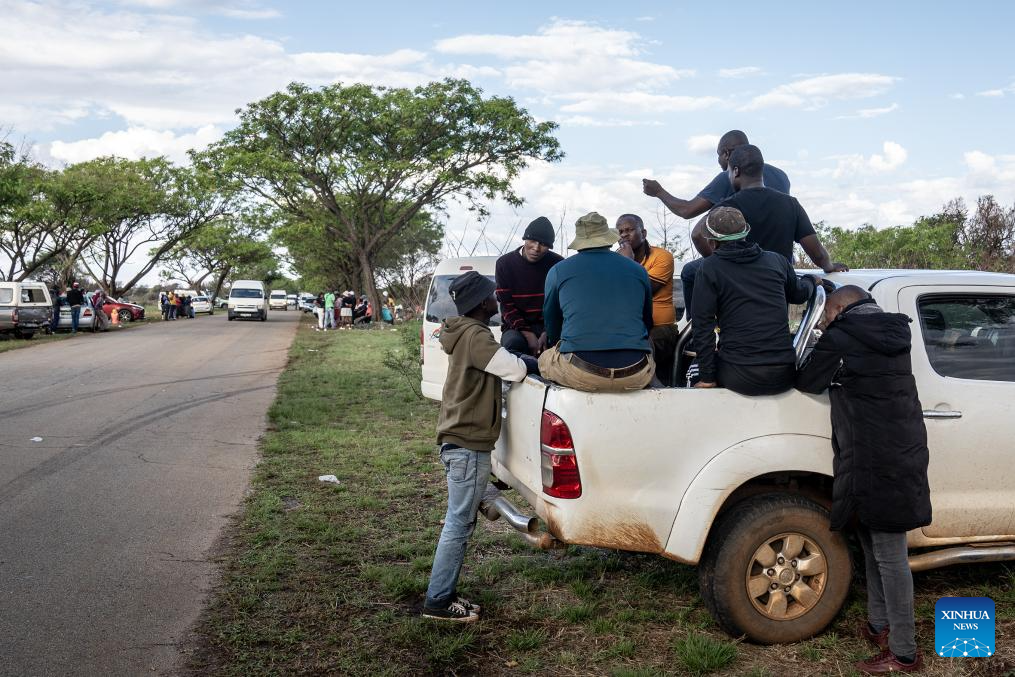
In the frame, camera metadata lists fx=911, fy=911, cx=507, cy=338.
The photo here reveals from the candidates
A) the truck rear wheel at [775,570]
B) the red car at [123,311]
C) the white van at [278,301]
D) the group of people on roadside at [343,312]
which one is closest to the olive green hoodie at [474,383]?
the truck rear wheel at [775,570]

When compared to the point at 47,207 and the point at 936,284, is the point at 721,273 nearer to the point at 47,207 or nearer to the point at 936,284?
the point at 936,284

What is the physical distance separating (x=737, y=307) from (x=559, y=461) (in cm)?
113

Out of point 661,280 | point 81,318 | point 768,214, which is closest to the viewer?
point 768,214

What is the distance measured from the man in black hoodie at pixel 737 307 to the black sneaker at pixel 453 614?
5.18ft

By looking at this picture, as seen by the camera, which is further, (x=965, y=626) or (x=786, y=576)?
(x=786, y=576)

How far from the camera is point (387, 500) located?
6957 mm

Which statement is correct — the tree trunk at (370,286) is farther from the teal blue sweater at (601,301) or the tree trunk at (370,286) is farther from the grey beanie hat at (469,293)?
the teal blue sweater at (601,301)

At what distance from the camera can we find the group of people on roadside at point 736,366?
3.79 metres

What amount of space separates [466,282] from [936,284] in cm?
230

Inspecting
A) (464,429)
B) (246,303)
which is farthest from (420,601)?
(246,303)

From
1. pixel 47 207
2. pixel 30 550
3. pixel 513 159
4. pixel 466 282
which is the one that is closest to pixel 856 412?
pixel 466 282

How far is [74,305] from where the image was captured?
2862 centimetres

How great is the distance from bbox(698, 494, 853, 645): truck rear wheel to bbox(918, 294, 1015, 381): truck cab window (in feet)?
3.31

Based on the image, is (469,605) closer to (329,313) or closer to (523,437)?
(523,437)
